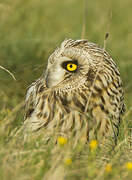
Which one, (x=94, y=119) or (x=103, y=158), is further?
(x=94, y=119)

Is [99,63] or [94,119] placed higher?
[99,63]

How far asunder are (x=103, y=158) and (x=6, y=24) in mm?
4054

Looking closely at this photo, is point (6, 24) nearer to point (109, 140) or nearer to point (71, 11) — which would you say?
point (71, 11)

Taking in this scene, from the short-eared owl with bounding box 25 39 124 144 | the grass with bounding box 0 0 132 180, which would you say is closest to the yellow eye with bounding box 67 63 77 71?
the short-eared owl with bounding box 25 39 124 144

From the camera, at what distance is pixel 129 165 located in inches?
129

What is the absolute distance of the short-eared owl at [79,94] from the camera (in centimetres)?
412

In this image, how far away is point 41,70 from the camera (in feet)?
19.0

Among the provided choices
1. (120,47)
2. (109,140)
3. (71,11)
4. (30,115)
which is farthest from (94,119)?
(71,11)

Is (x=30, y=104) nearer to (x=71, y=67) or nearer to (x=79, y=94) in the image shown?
(x=79, y=94)

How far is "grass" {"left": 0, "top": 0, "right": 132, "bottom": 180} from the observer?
3.27 m

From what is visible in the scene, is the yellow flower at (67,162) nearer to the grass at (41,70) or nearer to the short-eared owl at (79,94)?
the grass at (41,70)

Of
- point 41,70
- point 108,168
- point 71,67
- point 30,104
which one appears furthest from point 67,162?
point 41,70

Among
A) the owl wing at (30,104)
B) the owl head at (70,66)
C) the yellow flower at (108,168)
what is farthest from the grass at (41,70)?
the owl head at (70,66)

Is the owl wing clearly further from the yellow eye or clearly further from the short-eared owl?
the yellow eye
